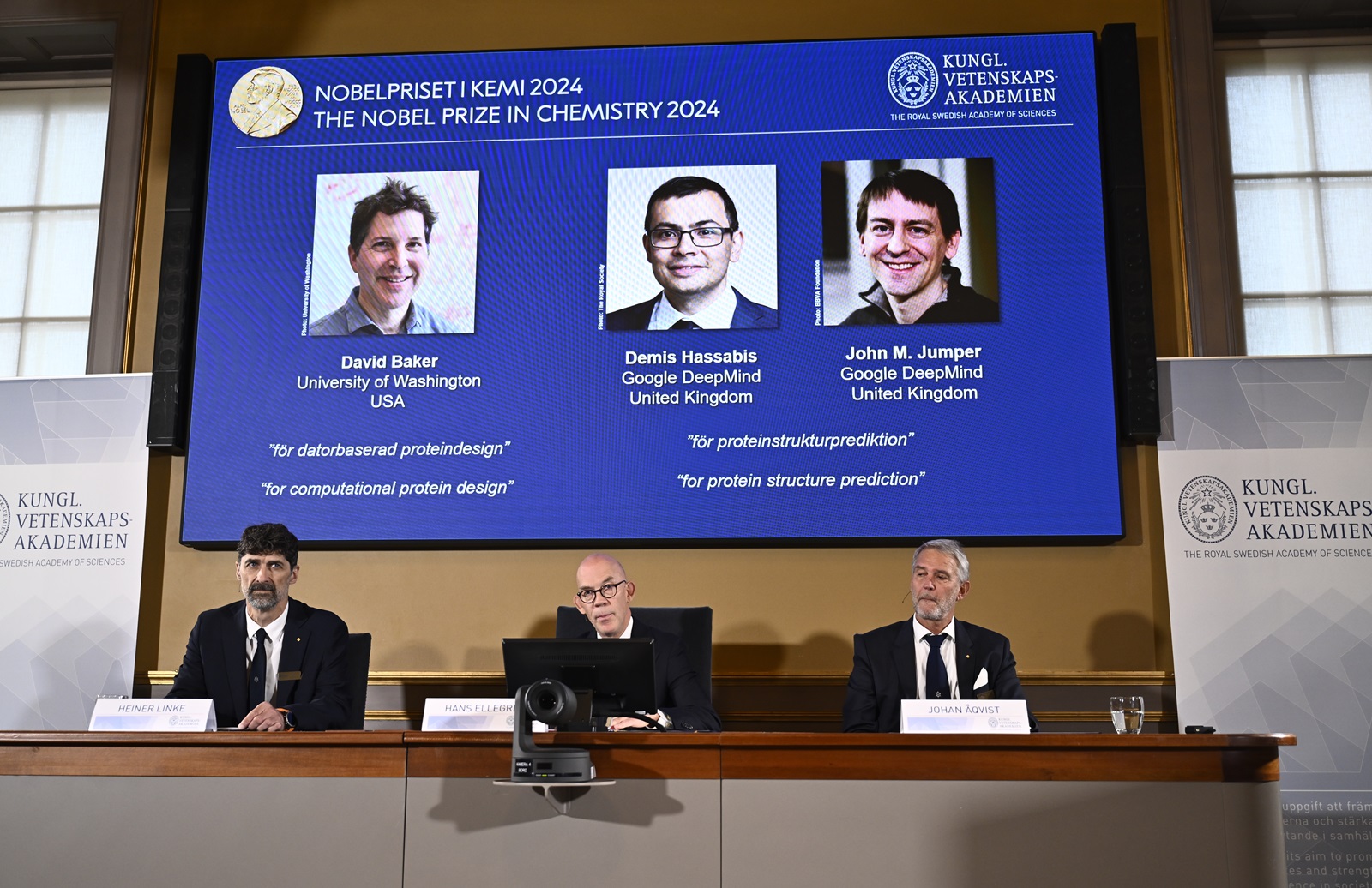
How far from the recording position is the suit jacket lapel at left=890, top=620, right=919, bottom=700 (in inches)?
139

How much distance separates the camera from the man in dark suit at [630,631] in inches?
138

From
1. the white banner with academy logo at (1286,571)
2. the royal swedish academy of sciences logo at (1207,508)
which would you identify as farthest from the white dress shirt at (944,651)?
the royal swedish academy of sciences logo at (1207,508)

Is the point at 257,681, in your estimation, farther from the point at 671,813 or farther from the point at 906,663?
the point at 906,663

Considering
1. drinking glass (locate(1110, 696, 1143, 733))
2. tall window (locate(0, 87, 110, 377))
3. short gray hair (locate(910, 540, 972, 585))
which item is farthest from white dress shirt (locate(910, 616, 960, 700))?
tall window (locate(0, 87, 110, 377))

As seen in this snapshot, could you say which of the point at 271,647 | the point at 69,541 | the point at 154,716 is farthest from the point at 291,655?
the point at 69,541

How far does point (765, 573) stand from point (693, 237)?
4.31 ft

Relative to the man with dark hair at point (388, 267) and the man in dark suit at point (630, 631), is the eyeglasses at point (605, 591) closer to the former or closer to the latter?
the man in dark suit at point (630, 631)

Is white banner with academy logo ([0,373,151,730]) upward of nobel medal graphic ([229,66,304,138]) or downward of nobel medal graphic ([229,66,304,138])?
downward

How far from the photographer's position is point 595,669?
2.80 metres

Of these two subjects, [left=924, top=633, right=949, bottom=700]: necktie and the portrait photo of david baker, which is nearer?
[left=924, top=633, right=949, bottom=700]: necktie

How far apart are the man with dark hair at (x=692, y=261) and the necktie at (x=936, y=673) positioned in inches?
55.5

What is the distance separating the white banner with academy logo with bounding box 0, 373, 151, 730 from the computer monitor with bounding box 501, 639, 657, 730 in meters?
2.29

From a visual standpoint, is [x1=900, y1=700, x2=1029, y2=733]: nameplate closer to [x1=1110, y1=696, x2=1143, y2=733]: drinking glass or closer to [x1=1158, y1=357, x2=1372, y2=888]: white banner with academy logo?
[x1=1110, y1=696, x2=1143, y2=733]: drinking glass

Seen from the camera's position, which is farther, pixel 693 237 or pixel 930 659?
pixel 693 237
